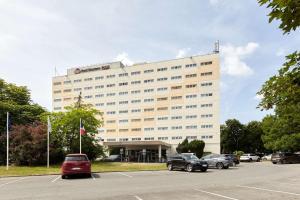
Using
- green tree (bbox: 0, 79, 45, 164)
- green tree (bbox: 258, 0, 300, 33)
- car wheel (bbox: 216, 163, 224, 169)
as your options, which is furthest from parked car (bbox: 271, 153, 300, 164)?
green tree (bbox: 258, 0, 300, 33)

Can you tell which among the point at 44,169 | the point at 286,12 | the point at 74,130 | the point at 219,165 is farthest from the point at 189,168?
the point at 286,12

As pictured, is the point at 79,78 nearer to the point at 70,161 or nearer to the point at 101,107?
the point at 101,107

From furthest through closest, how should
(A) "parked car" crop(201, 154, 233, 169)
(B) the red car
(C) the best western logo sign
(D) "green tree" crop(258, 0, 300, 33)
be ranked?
(C) the best western logo sign < (A) "parked car" crop(201, 154, 233, 169) < (B) the red car < (D) "green tree" crop(258, 0, 300, 33)

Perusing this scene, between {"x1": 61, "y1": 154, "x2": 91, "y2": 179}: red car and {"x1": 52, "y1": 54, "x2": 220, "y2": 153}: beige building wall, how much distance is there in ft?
195

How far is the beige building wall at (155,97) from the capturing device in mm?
84375

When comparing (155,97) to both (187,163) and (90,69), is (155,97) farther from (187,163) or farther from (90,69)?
(187,163)

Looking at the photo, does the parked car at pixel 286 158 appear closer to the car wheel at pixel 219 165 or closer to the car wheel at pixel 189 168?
the car wheel at pixel 219 165

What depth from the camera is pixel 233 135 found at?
97312 millimetres

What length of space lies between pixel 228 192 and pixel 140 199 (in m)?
4.09

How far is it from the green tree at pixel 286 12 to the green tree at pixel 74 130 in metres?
44.5

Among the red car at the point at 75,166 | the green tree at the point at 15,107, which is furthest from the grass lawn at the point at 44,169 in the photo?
the green tree at the point at 15,107

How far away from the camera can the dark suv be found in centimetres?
3083

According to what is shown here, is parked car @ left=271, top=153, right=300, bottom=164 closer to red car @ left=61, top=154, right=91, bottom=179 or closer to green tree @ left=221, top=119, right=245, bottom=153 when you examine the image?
red car @ left=61, top=154, right=91, bottom=179

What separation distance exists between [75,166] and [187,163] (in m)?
10.6
